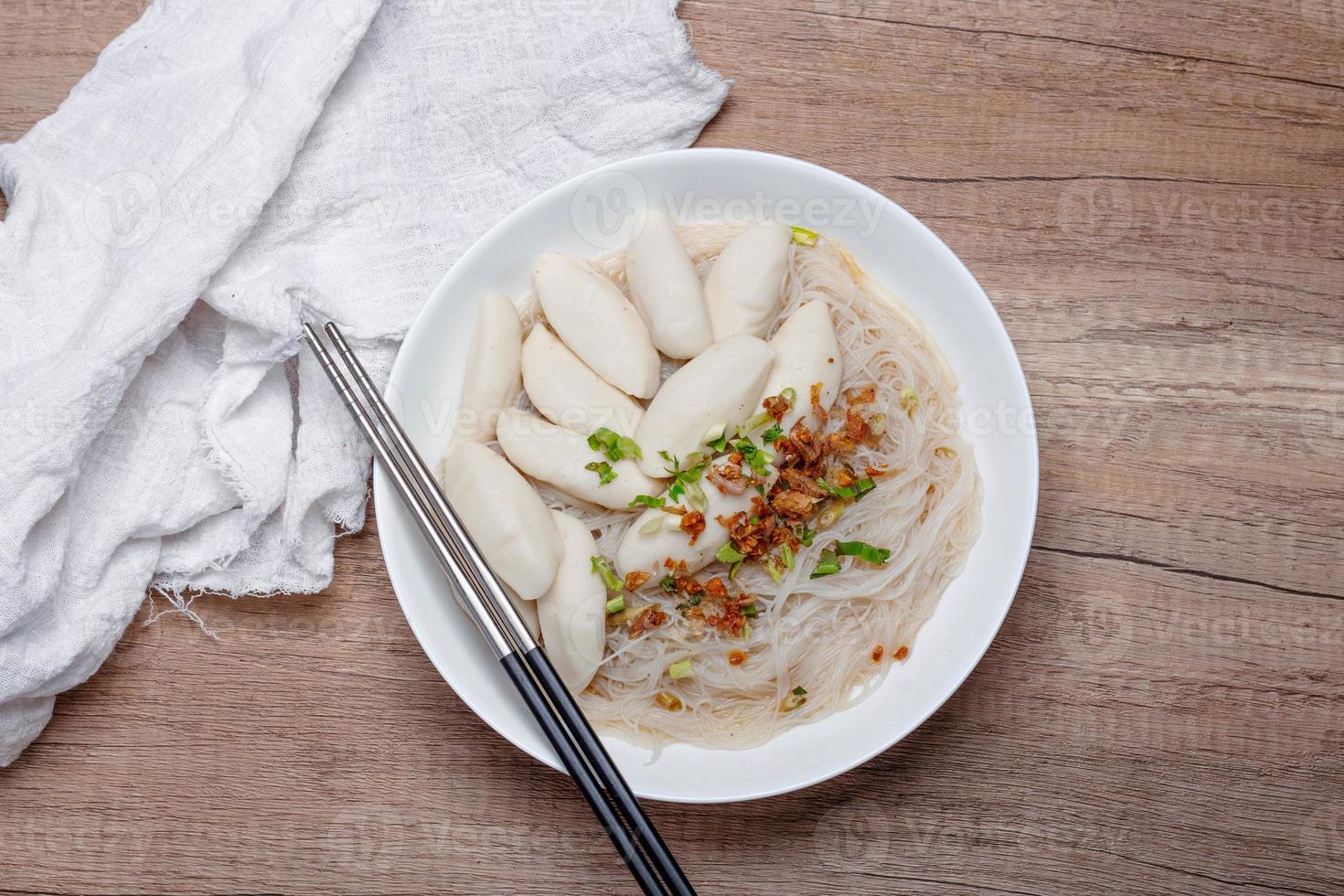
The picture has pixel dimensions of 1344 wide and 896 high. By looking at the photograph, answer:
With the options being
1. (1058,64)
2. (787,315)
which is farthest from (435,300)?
(1058,64)

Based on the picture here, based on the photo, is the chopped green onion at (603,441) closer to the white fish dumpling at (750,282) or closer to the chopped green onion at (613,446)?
the chopped green onion at (613,446)

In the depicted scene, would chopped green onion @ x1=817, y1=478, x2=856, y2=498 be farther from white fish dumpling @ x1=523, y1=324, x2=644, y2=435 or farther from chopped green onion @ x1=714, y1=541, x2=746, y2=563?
white fish dumpling @ x1=523, y1=324, x2=644, y2=435


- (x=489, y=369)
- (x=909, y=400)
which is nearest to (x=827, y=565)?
(x=909, y=400)

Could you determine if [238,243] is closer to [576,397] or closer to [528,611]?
[576,397]

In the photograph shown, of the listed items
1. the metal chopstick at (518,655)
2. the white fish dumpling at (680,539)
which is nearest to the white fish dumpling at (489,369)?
the metal chopstick at (518,655)

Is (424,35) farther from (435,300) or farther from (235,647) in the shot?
(235,647)

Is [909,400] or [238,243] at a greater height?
[238,243]

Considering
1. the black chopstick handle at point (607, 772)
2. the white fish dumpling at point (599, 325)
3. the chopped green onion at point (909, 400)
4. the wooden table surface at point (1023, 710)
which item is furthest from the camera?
the wooden table surface at point (1023, 710)
